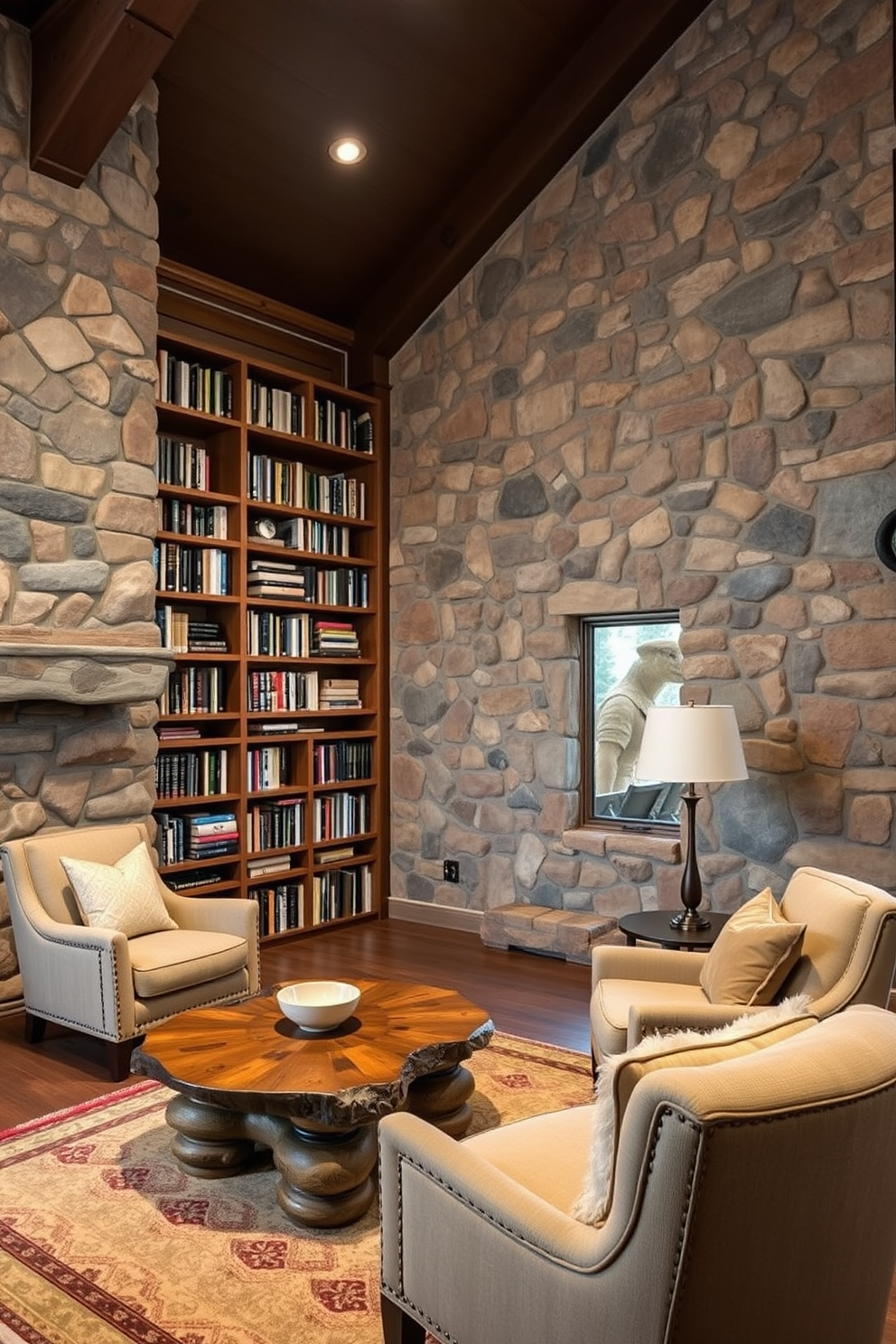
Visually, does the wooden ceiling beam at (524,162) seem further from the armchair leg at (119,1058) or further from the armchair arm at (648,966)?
the armchair leg at (119,1058)

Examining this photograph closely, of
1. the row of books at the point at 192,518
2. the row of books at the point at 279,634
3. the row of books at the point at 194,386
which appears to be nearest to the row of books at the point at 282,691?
the row of books at the point at 279,634

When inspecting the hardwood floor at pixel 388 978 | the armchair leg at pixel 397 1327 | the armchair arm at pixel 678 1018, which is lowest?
the hardwood floor at pixel 388 978

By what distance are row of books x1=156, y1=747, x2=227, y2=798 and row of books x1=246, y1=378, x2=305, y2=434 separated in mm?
1721

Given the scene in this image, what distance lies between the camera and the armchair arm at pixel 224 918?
12.9 feet

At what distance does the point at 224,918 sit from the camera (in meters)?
3.98

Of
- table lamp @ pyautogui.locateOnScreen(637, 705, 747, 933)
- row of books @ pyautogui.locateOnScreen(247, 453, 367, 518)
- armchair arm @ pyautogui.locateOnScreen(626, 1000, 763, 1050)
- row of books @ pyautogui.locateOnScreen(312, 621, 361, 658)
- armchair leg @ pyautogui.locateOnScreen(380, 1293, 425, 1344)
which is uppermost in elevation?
row of books @ pyautogui.locateOnScreen(247, 453, 367, 518)

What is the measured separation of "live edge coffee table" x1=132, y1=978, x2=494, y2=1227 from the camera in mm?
2465

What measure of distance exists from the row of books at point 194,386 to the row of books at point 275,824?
204 cm

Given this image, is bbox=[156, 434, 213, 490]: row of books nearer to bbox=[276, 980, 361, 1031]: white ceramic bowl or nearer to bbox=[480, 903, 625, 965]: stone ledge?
bbox=[480, 903, 625, 965]: stone ledge

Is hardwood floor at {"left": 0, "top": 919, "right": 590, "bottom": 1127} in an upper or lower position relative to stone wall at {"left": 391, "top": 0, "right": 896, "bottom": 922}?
lower

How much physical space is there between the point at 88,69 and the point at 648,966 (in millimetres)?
3749

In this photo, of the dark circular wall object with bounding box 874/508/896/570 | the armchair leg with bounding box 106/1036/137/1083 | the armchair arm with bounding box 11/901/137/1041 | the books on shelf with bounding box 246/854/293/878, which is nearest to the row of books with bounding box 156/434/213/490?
the books on shelf with bounding box 246/854/293/878

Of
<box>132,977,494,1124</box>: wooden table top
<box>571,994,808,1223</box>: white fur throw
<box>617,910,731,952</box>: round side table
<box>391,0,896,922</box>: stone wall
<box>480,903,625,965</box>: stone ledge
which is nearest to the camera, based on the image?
<box>571,994,808,1223</box>: white fur throw

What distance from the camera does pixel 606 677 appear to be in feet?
17.5
